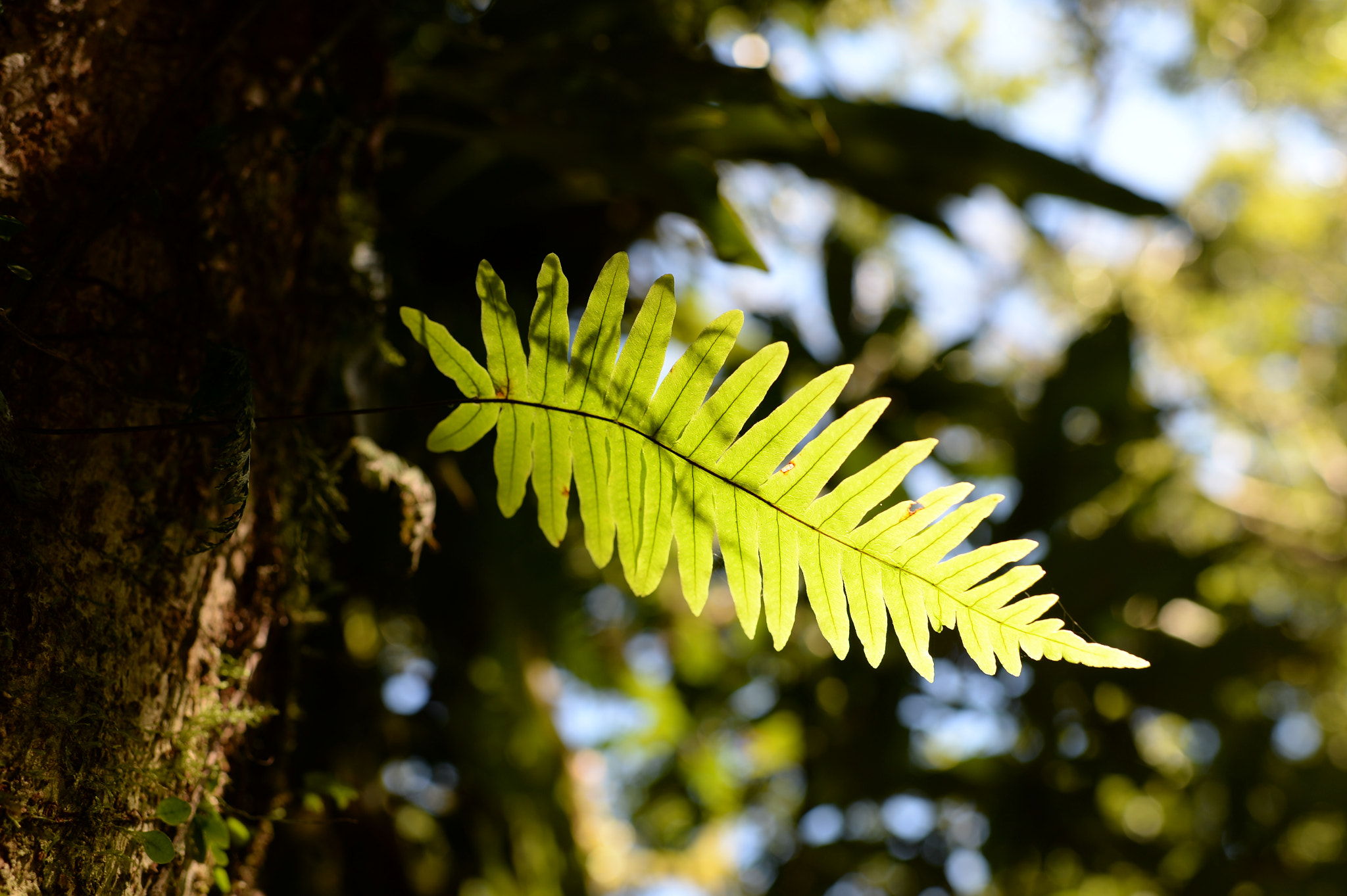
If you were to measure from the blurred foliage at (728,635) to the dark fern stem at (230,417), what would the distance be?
0.31 m

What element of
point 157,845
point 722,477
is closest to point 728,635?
point 722,477

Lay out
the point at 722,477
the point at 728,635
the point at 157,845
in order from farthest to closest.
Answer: the point at 728,635 → the point at 722,477 → the point at 157,845

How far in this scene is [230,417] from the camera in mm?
602

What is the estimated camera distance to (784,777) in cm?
279

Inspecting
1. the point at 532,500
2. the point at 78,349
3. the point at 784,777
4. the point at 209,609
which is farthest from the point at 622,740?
the point at 78,349

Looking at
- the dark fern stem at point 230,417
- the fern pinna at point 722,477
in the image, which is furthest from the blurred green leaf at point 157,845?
the fern pinna at point 722,477

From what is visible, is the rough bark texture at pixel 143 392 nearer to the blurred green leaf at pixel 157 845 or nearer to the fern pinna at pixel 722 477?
the blurred green leaf at pixel 157 845

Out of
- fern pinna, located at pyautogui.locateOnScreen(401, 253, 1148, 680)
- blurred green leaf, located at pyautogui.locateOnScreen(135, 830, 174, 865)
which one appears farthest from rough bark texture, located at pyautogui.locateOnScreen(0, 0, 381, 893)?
fern pinna, located at pyautogui.locateOnScreen(401, 253, 1148, 680)

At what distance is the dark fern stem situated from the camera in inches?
22.9

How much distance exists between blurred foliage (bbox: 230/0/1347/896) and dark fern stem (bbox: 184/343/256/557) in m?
0.31

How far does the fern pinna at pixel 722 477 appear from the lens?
2.18 ft

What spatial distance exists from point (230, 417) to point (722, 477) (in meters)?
0.40

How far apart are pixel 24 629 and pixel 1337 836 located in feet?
11.5

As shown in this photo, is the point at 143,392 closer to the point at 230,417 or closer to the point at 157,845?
the point at 230,417
